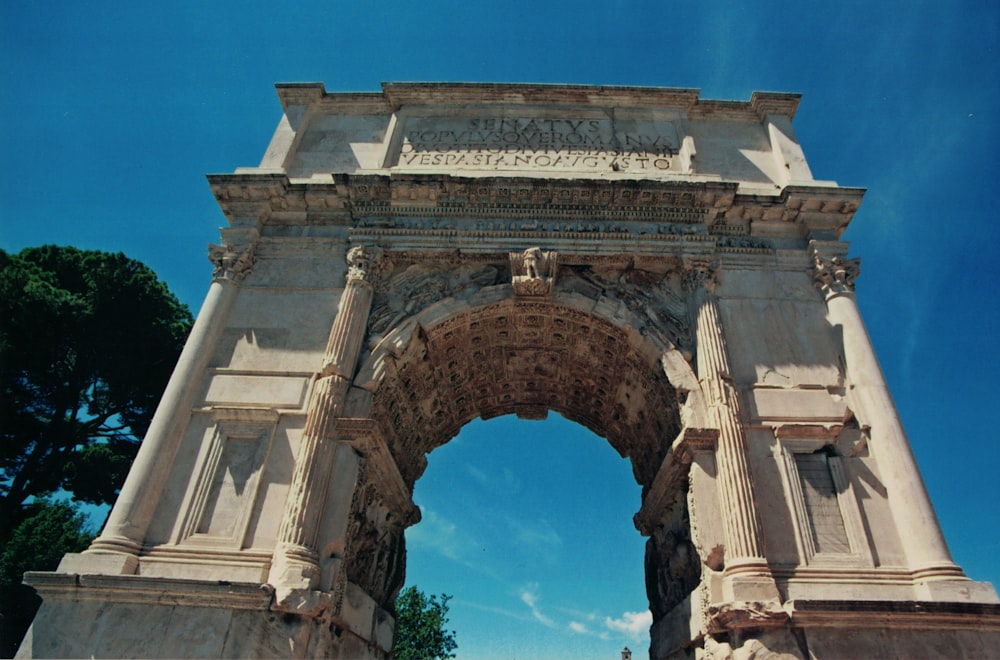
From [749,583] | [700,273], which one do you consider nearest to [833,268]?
[700,273]

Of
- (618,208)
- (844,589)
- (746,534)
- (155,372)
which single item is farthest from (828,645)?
(155,372)

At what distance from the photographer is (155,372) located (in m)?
15.5

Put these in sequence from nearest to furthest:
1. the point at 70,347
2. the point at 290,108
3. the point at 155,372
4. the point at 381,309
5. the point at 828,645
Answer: the point at 828,645, the point at 381,309, the point at 290,108, the point at 70,347, the point at 155,372

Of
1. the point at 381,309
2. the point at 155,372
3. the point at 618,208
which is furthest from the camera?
the point at 155,372

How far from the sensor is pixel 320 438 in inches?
302

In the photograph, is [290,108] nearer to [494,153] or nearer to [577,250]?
[494,153]

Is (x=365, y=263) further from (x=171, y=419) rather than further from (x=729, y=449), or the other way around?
(x=729, y=449)

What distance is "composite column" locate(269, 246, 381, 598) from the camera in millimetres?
6781

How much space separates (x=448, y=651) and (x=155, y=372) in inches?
888

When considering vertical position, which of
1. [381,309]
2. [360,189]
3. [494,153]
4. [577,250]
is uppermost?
[494,153]

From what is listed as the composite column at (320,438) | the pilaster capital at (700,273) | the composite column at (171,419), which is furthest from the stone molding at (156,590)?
the pilaster capital at (700,273)

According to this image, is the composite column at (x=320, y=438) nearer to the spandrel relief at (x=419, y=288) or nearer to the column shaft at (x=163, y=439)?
the spandrel relief at (x=419, y=288)

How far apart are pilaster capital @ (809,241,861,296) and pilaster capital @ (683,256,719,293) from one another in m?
1.58

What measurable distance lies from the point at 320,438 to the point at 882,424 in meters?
7.53
